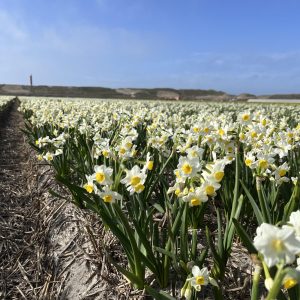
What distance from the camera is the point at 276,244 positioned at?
111 cm

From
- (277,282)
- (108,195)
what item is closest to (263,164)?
(108,195)

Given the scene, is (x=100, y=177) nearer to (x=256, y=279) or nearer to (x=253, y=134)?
(x=256, y=279)

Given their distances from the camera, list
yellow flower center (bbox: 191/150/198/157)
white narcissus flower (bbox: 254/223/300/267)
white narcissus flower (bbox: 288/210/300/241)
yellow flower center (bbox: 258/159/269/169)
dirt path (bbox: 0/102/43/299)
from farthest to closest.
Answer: dirt path (bbox: 0/102/43/299)
yellow flower center (bbox: 258/159/269/169)
yellow flower center (bbox: 191/150/198/157)
white narcissus flower (bbox: 288/210/300/241)
white narcissus flower (bbox: 254/223/300/267)

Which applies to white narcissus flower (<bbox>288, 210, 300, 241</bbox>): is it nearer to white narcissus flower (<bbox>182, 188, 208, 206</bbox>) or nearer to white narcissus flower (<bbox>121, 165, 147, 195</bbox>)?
white narcissus flower (<bbox>182, 188, 208, 206</bbox>)

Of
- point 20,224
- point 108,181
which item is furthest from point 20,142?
point 108,181

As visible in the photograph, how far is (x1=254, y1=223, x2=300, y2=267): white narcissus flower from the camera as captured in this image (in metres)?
1.10

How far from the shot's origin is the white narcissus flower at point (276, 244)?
1.10 m

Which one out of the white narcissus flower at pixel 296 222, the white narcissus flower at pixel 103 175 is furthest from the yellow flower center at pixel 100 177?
the white narcissus flower at pixel 296 222

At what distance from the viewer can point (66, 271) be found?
10.6 feet

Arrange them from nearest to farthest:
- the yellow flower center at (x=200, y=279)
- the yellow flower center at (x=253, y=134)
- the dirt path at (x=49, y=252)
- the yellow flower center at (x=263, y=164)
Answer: the yellow flower center at (x=200, y=279) < the yellow flower center at (x=263, y=164) < the dirt path at (x=49, y=252) < the yellow flower center at (x=253, y=134)

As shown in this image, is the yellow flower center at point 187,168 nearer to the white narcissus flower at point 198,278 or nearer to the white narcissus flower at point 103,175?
the white narcissus flower at point 103,175

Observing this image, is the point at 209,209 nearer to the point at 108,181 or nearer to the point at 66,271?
the point at 66,271

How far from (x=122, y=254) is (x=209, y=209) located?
1.20 meters

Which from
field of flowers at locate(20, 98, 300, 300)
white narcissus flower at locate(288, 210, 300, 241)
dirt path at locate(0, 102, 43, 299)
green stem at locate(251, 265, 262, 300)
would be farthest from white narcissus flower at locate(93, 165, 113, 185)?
dirt path at locate(0, 102, 43, 299)
